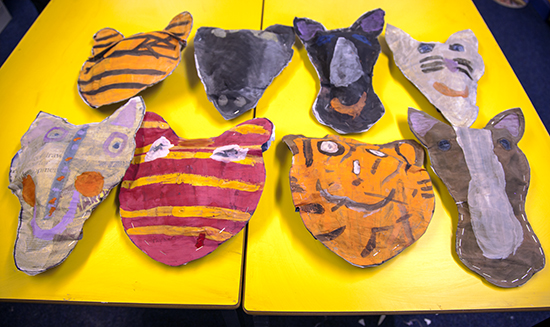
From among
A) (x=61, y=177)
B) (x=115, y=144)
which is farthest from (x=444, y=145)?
(x=61, y=177)

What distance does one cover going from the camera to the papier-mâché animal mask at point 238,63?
1.00 meters

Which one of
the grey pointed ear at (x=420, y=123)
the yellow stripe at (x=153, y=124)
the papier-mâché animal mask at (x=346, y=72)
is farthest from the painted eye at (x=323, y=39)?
the yellow stripe at (x=153, y=124)

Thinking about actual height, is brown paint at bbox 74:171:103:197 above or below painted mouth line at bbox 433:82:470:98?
above

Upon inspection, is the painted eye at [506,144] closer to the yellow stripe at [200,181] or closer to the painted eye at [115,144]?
the yellow stripe at [200,181]

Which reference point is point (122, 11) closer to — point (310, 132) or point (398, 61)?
point (310, 132)

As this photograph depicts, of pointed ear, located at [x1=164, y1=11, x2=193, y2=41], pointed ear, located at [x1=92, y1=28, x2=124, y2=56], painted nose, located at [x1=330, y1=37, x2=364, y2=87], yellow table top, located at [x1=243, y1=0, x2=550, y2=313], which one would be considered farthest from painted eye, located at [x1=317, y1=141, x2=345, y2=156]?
pointed ear, located at [x1=92, y1=28, x2=124, y2=56]

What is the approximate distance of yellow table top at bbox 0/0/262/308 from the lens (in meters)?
0.75

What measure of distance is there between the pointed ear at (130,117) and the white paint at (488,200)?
89 centimetres

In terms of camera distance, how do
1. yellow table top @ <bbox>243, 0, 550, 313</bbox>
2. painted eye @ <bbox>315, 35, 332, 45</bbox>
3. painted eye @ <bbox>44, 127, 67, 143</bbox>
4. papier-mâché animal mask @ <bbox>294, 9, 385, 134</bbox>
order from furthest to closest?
1. painted eye @ <bbox>315, 35, 332, 45</bbox>
2. papier-mâché animal mask @ <bbox>294, 9, 385, 134</bbox>
3. painted eye @ <bbox>44, 127, 67, 143</bbox>
4. yellow table top @ <bbox>243, 0, 550, 313</bbox>

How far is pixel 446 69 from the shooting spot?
1036 millimetres

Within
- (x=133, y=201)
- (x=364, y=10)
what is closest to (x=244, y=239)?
(x=133, y=201)

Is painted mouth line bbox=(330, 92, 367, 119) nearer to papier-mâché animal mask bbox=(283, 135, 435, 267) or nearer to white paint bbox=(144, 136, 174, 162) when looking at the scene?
papier-mâché animal mask bbox=(283, 135, 435, 267)

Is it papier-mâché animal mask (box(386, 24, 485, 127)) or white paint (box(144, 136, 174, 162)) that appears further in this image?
papier-mâché animal mask (box(386, 24, 485, 127))

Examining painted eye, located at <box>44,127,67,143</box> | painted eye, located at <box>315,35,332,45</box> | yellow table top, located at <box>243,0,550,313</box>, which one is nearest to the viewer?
yellow table top, located at <box>243,0,550,313</box>
